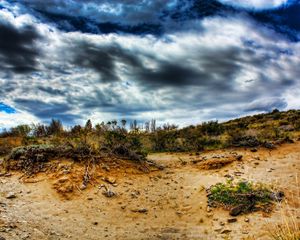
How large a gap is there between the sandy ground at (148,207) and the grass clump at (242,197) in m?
0.23

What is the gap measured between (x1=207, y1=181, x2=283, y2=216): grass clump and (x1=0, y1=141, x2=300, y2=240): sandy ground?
23 cm

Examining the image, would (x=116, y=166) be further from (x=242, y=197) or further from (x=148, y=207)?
(x=242, y=197)

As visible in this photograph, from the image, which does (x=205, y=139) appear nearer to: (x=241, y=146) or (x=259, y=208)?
(x=241, y=146)

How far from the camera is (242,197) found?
8.80 meters

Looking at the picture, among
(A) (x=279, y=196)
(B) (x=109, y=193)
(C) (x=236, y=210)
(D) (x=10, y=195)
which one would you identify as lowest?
(C) (x=236, y=210)

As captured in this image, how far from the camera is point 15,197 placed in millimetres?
9000

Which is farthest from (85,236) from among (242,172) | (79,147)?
(242,172)

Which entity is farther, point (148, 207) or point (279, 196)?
point (148, 207)

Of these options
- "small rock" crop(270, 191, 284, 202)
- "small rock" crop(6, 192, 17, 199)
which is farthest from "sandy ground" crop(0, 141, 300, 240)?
"small rock" crop(270, 191, 284, 202)

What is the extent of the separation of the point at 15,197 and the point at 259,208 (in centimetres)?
632

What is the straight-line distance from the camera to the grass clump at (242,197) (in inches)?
326

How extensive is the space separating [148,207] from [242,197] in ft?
8.30

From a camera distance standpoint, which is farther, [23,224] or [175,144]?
[175,144]

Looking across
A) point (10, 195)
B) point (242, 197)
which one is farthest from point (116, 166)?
point (242, 197)
